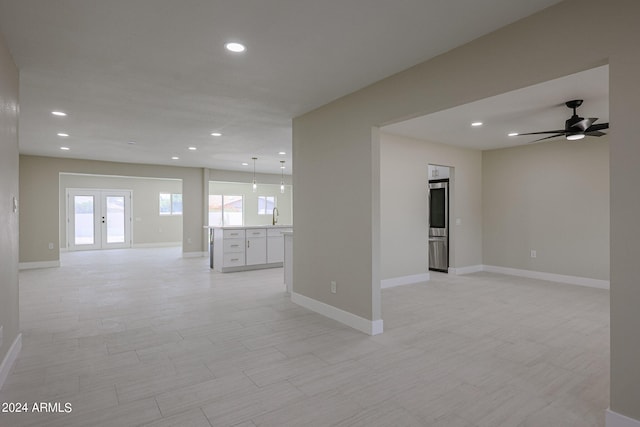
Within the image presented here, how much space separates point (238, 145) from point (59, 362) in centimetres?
449

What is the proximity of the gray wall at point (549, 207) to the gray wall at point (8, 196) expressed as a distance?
7.16 m

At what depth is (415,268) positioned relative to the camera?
237 inches

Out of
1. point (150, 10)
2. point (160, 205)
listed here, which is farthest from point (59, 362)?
point (160, 205)

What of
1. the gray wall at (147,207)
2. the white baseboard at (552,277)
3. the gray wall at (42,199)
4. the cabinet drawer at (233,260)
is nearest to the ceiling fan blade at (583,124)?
the white baseboard at (552,277)

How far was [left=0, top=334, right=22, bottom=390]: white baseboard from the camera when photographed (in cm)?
246

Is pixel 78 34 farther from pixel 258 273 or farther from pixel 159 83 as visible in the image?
pixel 258 273

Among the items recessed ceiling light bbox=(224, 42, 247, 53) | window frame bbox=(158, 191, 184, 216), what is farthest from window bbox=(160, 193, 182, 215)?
recessed ceiling light bbox=(224, 42, 247, 53)

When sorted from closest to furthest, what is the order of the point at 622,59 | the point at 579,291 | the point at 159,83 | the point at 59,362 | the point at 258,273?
the point at 622,59
the point at 59,362
the point at 159,83
the point at 579,291
the point at 258,273

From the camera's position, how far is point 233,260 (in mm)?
7074

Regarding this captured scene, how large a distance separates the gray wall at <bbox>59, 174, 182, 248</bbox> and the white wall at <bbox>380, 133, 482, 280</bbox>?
8.75m

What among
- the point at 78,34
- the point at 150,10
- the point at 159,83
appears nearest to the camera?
the point at 150,10

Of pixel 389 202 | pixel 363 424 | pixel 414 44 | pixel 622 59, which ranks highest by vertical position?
pixel 414 44

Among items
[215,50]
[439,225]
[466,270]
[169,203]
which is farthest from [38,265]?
[466,270]

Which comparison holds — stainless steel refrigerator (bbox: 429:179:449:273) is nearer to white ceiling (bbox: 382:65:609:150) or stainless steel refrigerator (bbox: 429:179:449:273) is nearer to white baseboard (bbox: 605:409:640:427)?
white ceiling (bbox: 382:65:609:150)
